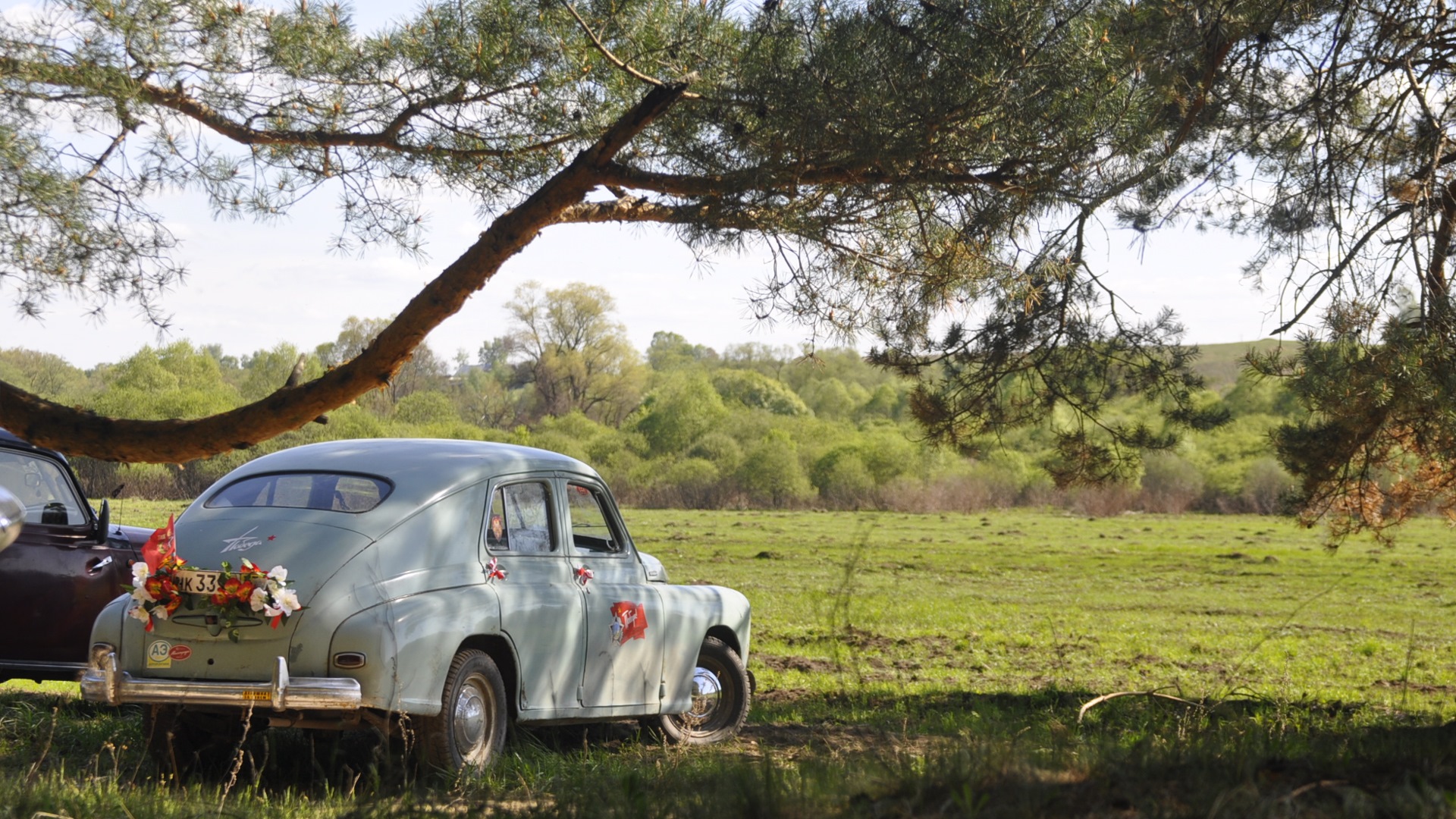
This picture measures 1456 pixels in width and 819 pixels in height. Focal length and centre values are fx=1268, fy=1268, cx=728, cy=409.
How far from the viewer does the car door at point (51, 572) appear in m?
7.90

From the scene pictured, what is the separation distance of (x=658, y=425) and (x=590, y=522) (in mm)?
58176

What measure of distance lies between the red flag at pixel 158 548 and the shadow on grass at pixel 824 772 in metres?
0.88

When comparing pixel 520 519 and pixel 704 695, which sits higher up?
pixel 520 519

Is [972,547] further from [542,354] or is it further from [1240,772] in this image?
[542,354]

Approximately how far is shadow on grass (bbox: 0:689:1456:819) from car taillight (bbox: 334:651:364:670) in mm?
365

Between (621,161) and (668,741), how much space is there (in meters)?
3.86

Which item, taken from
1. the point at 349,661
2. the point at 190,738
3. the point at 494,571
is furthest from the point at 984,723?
the point at 190,738

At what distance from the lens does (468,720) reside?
601 cm

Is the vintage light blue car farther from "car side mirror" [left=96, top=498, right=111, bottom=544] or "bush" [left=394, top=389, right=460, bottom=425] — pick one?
"bush" [left=394, top=389, right=460, bottom=425]

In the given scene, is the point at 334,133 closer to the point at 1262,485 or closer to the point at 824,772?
the point at 824,772

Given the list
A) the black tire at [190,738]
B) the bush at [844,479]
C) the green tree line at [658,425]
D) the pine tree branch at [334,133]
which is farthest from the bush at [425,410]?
the black tire at [190,738]

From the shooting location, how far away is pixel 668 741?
296 inches

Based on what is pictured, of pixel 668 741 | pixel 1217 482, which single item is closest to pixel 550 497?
pixel 668 741

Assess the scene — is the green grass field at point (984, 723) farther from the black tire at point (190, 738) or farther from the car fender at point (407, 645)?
the car fender at point (407, 645)
